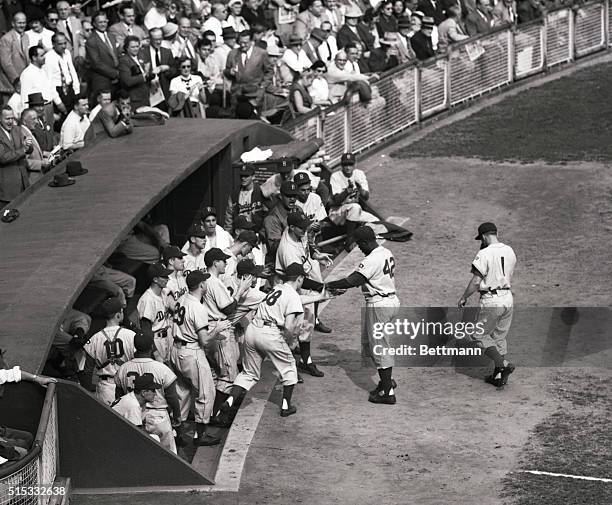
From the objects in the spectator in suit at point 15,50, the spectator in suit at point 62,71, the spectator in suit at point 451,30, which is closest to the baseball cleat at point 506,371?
the spectator in suit at point 62,71

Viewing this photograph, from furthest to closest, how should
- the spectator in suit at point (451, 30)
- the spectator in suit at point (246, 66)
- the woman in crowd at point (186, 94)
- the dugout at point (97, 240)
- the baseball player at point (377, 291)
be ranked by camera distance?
1. the spectator in suit at point (451, 30)
2. the spectator in suit at point (246, 66)
3. the woman in crowd at point (186, 94)
4. the baseball player at point (377, 291)
5. the dugout at point (97, 240)

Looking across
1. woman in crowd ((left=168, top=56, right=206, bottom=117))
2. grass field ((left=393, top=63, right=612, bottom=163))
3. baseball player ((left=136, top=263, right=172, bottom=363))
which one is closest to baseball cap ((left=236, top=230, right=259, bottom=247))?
baseball player ((left=136, top=263, right=172, bottom=363))

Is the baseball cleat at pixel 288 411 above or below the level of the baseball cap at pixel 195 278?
below

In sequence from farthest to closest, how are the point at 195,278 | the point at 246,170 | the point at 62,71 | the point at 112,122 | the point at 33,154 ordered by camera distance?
the point at 62,71
the point at 246,170
the point at 112,122
the point at 33,154
the point at 195,278

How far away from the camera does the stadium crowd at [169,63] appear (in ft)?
61.5

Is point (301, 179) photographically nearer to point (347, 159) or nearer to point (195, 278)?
point (347, 159)

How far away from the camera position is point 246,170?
61.6 ft

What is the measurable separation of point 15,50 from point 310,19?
20.0ft

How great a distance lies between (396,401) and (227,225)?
4.21 metres

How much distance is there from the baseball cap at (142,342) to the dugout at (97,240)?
0.76 m

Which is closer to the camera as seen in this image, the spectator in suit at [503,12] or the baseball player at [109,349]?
the baseball player at [109,349]

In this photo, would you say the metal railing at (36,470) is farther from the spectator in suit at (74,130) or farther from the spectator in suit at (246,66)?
the spectator in suit at (246,66)

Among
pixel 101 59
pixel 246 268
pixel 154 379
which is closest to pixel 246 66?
pixel 101 59

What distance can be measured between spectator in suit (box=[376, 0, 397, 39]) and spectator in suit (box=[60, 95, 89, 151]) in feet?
25.3
